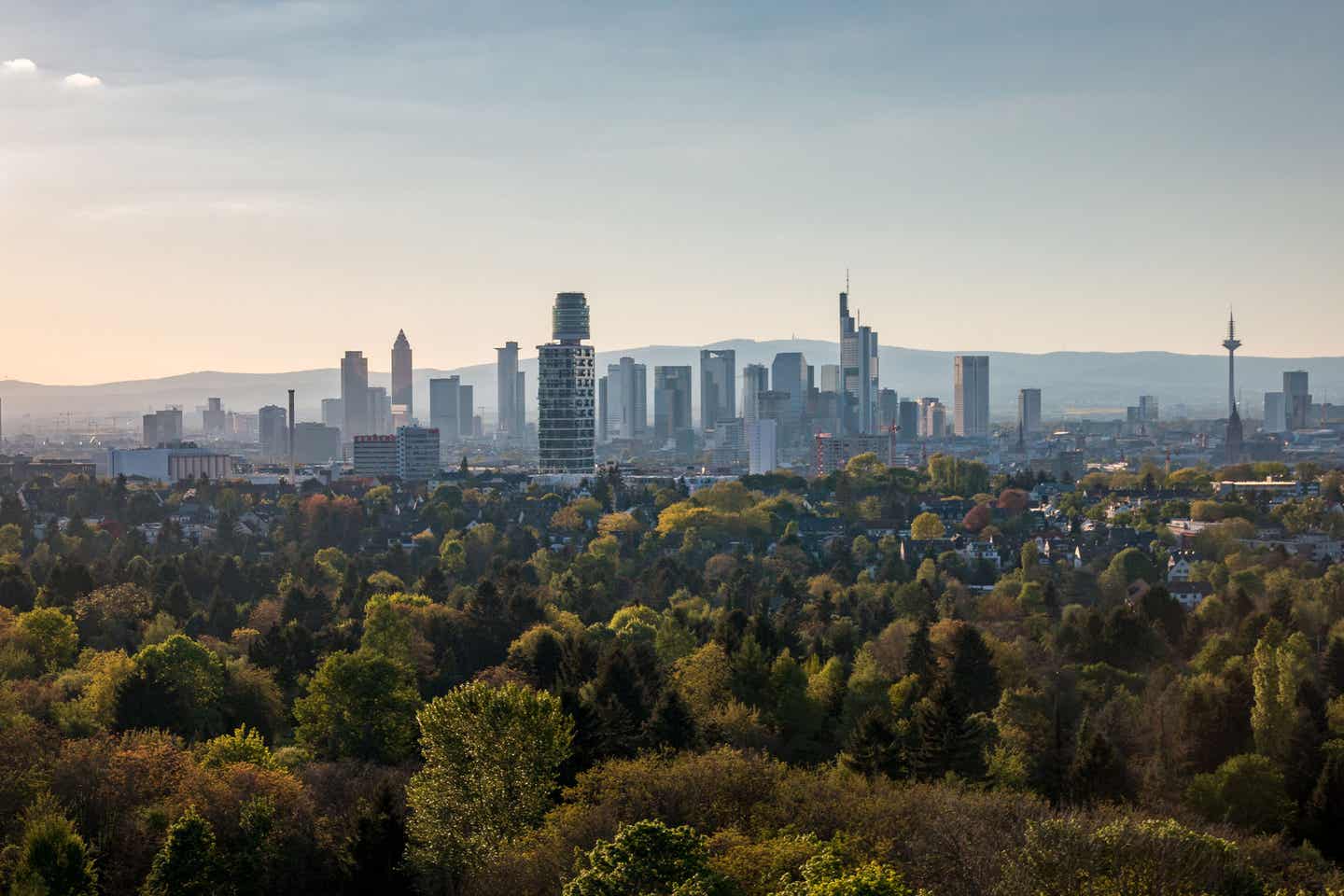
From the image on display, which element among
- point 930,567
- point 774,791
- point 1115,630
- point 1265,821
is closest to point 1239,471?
point 930,567

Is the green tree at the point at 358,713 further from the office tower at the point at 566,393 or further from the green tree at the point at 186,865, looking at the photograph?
the office tower at the point at 566,393

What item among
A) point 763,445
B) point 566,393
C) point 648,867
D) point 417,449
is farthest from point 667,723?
point 763,445

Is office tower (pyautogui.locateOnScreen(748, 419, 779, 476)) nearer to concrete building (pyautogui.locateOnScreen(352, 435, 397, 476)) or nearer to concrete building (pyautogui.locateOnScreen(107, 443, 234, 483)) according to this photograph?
concrete building (pyautogui.locateOnScreen(352, 435, 397, 476))

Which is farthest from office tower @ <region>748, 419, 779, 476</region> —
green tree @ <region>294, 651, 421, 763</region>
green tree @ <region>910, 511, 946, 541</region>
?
green tree @ <region>294, 651, 421, 763</region>

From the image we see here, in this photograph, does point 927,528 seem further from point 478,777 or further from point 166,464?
point 166,464

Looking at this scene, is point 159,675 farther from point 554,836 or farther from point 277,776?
point 554,836

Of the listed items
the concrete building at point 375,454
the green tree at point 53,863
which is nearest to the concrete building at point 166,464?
the concrete building at point 375,454
